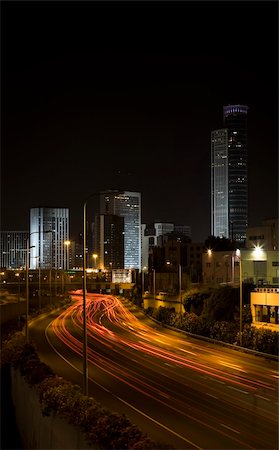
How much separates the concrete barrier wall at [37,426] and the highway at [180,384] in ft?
7.45

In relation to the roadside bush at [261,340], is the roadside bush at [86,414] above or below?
above

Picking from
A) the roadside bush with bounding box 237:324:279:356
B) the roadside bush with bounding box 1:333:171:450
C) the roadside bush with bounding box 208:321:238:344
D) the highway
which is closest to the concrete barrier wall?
the roadside bush with bounding box 1:333:171:450

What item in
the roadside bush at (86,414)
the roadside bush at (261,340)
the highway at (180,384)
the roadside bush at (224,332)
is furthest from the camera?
the roadside bush at (224,332)

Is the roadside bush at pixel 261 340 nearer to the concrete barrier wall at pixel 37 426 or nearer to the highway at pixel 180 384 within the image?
the highway at pixel 180 384

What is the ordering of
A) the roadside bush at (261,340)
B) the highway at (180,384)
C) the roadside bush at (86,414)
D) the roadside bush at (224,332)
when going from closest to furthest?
the roadside bush at (86,414), the highway at (180,384), the roadside bush at (261,340), the roadside bush at (224,332)

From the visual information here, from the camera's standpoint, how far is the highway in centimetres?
1853

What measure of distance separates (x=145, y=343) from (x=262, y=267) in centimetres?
2547

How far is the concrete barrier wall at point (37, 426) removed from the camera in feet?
51.0

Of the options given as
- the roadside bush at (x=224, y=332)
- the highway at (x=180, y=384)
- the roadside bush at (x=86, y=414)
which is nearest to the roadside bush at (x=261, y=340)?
the highway at (x=180, y=384)

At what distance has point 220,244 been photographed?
420 ft

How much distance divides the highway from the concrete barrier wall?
2.27 metres

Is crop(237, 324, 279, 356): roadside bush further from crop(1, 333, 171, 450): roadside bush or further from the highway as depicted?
crop(1, 333, 171, 450): roadside bush

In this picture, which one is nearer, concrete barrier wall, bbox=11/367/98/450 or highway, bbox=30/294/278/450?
concrete barrier wall, bbox=11/367/98/450

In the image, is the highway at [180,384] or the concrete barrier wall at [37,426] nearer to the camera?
the concrete barrier wall at [37,426]
